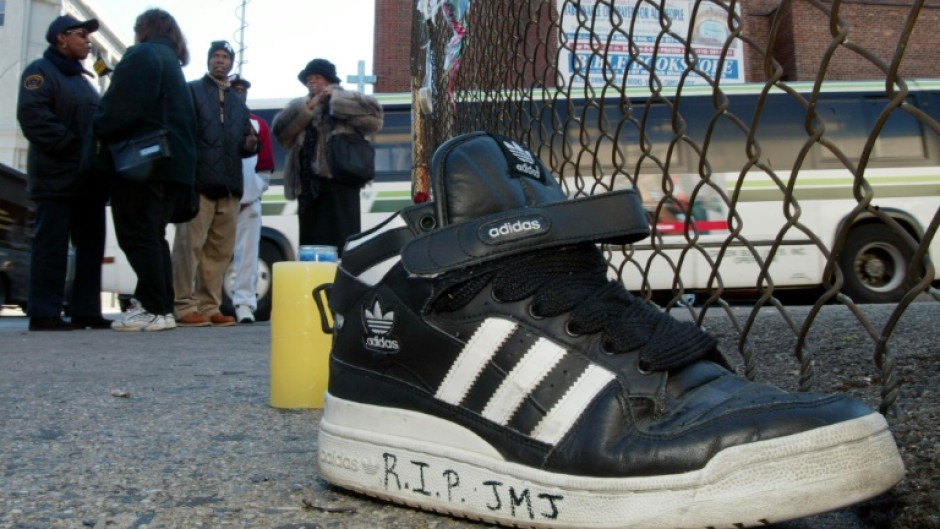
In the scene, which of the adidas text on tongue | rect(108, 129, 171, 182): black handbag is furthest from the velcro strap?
rect(108, 129, 171, 182): black handbag

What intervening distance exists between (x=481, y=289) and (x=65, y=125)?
5097 millimetres

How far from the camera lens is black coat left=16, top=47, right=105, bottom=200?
17.0ft

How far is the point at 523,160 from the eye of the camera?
1245 mm

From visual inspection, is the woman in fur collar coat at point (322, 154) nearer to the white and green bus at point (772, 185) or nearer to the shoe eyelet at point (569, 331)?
the white and green bus at point (772, 185)

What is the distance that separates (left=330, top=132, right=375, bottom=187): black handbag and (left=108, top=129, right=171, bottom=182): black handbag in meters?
1.10

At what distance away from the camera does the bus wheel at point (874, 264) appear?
380 inches

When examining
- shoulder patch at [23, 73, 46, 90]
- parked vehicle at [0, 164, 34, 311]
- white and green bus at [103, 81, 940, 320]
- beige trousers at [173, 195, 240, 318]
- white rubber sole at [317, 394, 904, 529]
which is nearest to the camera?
white rubber sole at [317, 394, 904, 529]

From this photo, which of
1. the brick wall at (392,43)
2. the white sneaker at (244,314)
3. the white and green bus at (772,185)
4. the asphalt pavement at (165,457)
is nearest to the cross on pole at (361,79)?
the brick wall at (392,43)

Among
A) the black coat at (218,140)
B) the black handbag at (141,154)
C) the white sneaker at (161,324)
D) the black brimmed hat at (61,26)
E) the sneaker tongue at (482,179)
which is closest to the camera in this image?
the sneaker tongue at (482,179)

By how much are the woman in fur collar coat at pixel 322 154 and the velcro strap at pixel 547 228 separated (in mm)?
4317

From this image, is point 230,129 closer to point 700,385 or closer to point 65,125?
point 65,125

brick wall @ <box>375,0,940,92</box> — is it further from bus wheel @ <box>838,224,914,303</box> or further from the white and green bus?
bus wheel @ <box>838,224,914,303</box>

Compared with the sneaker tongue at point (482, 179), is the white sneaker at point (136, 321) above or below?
below

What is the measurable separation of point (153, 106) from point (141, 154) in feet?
1.07
